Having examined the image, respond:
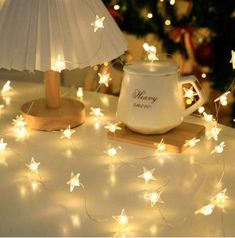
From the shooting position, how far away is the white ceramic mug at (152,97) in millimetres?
791

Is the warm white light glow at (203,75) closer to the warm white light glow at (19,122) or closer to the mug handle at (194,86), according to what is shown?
the mug handle at (194,86)

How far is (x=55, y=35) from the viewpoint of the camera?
0.79 meters

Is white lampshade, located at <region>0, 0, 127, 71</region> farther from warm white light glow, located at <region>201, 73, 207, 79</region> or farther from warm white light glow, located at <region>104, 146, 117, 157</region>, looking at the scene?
warm white light glow, located at <region>201, 73, 207, 79</region>

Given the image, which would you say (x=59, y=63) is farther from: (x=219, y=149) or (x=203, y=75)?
(x=203, y=75)

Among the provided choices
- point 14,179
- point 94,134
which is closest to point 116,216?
point 14,179

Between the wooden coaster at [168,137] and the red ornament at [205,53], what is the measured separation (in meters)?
0.53

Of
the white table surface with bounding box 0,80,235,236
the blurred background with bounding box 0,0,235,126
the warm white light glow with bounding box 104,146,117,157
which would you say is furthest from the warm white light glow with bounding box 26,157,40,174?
the blurred background with bounding box 0,0,235,126

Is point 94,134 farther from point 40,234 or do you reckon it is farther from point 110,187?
point 40,234

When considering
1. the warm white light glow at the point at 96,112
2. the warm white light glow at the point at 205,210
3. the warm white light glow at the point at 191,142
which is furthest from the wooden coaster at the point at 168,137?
the warm white light glow at the point at 205,210

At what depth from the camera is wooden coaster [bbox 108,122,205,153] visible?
80cm

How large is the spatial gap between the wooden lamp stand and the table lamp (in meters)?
0.13

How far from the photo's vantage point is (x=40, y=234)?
0.56 metres

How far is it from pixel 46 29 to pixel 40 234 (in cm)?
38

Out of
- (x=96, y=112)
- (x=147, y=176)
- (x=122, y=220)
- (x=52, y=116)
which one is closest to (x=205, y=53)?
(x=96, y=112)
